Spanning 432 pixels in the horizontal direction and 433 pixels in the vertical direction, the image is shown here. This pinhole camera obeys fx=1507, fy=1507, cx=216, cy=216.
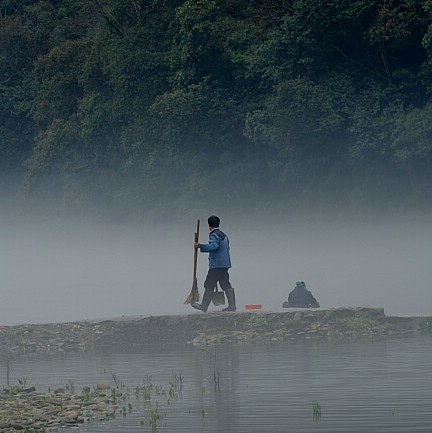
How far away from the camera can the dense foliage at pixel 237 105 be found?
4538cm

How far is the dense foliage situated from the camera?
45.4m

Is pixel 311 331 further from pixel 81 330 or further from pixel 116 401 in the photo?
pixel 116 401

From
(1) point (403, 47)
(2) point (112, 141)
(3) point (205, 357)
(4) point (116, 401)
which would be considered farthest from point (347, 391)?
(2) point (112, 141)

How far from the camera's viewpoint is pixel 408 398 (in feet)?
48.5

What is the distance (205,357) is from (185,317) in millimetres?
3611

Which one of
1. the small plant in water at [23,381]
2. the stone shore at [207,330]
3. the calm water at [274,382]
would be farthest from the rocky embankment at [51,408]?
the stone shore at [207,330]

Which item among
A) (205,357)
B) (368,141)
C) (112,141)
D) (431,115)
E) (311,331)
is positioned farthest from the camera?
(112,141)

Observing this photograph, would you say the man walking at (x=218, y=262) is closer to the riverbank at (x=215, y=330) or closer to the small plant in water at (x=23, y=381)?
the riverbank at (x=215, y=330)

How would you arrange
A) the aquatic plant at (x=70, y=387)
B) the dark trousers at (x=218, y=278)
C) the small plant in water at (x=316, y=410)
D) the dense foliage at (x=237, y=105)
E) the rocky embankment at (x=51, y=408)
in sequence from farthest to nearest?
the dense foliage at (x=237, y=105), the dark trousers at (x=218, y=278), the aquatic plant at (x=70, y=387), the rocky embankment at (x=51, y=408), the small plant in water at (x=316, y=410)

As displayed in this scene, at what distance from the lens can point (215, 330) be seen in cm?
2462

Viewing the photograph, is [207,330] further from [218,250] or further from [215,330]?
[218,250]

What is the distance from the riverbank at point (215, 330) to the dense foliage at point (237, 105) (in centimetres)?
1851

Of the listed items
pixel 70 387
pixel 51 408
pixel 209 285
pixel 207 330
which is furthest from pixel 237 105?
pixel 51 408

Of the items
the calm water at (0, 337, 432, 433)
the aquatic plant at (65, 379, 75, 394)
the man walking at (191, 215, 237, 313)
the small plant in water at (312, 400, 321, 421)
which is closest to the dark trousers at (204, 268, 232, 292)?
the man walking at (191, 215, 237, 313)
